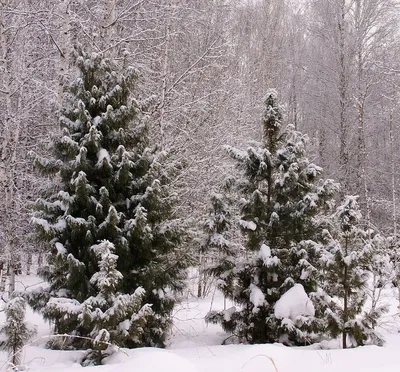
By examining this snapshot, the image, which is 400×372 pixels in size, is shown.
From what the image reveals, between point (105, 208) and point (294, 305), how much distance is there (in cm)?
333

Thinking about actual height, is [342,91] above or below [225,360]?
above

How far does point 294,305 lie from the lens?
702 cm

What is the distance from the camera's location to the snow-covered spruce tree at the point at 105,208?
654cm

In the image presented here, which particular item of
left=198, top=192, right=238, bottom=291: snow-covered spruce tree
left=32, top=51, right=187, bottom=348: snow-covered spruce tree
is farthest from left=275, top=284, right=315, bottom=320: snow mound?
left=32, top=51, right=187, bottom=348: snow-covered spruce tree

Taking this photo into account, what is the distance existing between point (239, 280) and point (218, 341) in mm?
1221

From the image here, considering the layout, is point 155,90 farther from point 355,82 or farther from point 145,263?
point 355,82

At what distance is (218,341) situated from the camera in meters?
8.05

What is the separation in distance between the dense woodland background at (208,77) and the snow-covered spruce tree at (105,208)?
2.05ft

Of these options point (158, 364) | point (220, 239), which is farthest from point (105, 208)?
point (158, 364)

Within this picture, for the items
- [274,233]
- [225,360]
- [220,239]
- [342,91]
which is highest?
[342,91]

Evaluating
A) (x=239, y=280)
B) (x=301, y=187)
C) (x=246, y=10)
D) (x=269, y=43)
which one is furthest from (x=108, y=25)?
(x=246, y=10)

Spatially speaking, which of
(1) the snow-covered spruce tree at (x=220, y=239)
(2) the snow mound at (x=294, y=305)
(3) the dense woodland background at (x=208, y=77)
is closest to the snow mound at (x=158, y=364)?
(2) the snow mound at (x=294, y=305)

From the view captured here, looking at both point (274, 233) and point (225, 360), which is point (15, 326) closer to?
point (225, 360)

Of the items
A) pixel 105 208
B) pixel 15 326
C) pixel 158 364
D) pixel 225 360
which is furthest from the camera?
pixel 105 208
